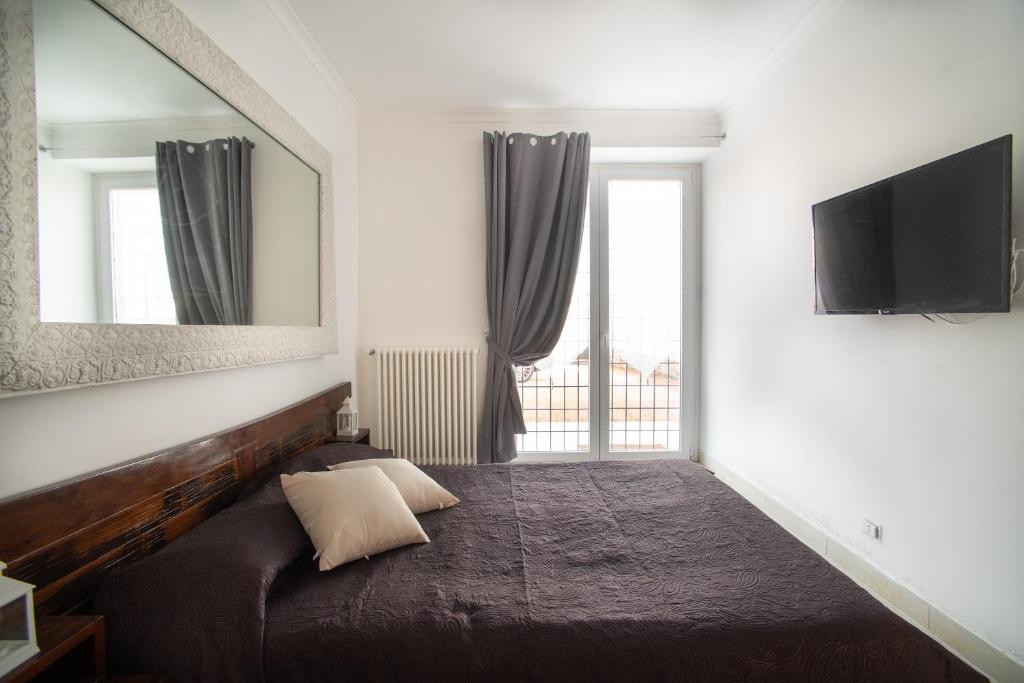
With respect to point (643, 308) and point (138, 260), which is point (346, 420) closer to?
point (138, 260)

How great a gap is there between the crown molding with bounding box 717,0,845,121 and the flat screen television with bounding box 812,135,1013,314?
102cm

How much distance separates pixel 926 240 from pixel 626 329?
2069 mm

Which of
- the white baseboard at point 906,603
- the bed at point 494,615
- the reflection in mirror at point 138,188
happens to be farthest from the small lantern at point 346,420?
the white baseboard at point 906,603

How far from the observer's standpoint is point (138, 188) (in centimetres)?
118

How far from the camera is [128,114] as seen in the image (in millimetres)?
1177

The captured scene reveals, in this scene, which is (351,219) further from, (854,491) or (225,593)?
(854,491)

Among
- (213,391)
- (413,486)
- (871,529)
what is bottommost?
(871,529)

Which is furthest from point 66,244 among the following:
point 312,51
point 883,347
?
point 883,347

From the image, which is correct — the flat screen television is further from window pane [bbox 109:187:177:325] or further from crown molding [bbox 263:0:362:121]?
crown molding [bbox 263:0:362:121]

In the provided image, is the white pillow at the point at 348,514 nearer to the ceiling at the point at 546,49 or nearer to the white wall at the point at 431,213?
the white wall at the point at 431,213

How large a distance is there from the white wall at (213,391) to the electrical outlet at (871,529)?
2878 millimetres

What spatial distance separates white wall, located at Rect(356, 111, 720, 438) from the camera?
3.22 metres

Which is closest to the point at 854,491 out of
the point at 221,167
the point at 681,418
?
the point at 681,418

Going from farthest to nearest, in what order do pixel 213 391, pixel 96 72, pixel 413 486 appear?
1. pixel 413 486
2. pixel 213 391
3. pixel 96 72
